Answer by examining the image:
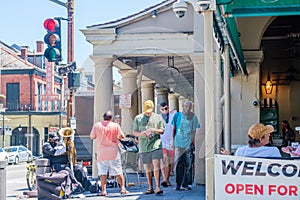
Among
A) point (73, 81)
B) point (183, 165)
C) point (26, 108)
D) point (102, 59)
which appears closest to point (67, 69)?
point (73, 81)

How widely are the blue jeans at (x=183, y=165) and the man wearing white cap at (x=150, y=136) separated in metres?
0.41

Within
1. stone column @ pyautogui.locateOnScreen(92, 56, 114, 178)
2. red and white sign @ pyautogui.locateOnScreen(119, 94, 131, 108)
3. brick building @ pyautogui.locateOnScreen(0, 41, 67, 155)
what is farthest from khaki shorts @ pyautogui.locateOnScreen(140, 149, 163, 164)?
brick building @ pyautogui.locateOnScreen(0, 41, 67, 155)

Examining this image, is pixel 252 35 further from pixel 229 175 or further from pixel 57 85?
pixel 57 85

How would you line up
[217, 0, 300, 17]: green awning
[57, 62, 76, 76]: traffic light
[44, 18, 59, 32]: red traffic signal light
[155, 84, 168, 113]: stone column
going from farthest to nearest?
[155, 84, 168, 113]: stone column → [57, 62, 76, 76]: traffic light → [44, 18, 59, 32]: red traffic signal light → [217, 0, 300, 17]: green awning

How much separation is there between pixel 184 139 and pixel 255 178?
4.17 metres

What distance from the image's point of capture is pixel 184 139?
10273 mm

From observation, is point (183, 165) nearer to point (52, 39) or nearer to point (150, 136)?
point (150, 136)

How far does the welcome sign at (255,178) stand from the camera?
19.8 ft

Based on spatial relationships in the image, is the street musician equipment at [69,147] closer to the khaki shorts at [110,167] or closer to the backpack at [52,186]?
the backpack at [52,186]

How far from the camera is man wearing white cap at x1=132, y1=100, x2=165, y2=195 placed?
32.3ft

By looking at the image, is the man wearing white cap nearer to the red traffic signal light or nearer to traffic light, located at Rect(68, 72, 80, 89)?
the red traffic signal light

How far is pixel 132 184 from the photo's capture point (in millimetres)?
11664

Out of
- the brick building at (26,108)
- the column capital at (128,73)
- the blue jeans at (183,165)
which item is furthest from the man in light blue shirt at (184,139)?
the brick building at (26,108)

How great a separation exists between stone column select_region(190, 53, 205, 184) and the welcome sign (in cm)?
508
